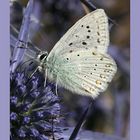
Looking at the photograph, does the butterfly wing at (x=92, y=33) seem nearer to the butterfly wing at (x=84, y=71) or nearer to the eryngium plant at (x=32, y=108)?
the butterfly wing at (x=84, y=71)

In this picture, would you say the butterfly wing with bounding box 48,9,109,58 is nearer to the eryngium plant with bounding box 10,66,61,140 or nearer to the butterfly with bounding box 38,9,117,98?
the butterfly with bounding box 38,9,117,98

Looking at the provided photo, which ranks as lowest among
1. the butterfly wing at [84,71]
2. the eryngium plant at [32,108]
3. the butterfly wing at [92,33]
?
the eryngium plant at [32,108]

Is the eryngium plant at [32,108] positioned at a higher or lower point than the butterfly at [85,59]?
lower

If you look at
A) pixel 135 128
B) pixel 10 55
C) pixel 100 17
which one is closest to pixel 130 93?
pixel 135 128

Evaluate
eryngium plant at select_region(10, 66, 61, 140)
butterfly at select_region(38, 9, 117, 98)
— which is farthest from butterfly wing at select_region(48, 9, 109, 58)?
eryngium plant at select_region(10, 66, 61, 140)

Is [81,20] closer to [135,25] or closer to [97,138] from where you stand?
[135,25]

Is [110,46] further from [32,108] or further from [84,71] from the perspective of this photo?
[32,108]

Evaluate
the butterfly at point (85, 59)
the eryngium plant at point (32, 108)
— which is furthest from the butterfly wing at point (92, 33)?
the eryngium plant at point (32, 108)
